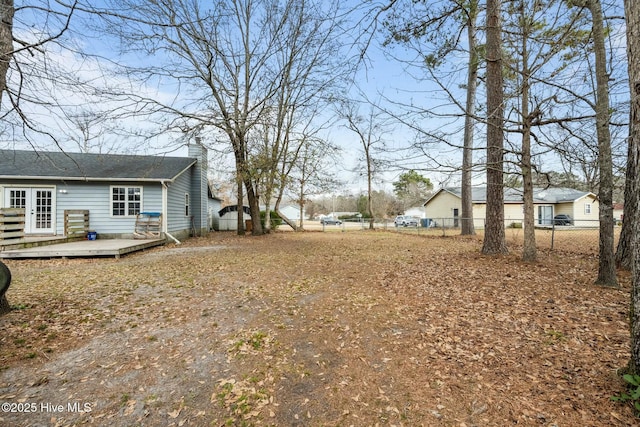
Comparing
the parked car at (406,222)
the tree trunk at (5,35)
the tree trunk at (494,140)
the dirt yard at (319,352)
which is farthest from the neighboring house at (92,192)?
the parked car at (406,222)

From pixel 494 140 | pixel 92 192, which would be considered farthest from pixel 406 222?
pixel 92 192

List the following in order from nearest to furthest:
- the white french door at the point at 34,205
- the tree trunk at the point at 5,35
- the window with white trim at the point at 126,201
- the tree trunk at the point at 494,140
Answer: the tree trunk at the point at 5,35, the tree trunk at the point at 494,140, the white french door at the point at 34,205, the window with white trim at the point at 126,201

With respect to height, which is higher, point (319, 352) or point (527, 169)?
point (527, 169)

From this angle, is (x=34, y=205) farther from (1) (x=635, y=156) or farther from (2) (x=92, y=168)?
(1) (x=635, y=156)

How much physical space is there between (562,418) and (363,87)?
434cm

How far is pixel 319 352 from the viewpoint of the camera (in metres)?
3.14

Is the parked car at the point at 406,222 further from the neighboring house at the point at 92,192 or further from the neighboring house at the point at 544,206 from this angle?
the neighboring house at the point at 92,192

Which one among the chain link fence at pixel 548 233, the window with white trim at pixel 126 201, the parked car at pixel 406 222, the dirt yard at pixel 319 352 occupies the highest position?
the window with white trim at pixel 126 201

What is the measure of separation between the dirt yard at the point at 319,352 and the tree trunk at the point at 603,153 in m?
0.42

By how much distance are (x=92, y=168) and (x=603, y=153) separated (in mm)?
17053

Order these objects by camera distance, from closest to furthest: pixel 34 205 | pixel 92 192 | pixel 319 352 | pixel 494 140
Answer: pixel 319 352 → pixel 494 140 → pixel 34 205 → pixel 92 192

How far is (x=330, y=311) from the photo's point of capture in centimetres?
432

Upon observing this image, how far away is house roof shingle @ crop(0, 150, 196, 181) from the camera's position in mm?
11617

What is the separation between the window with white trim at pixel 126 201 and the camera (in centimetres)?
1235
